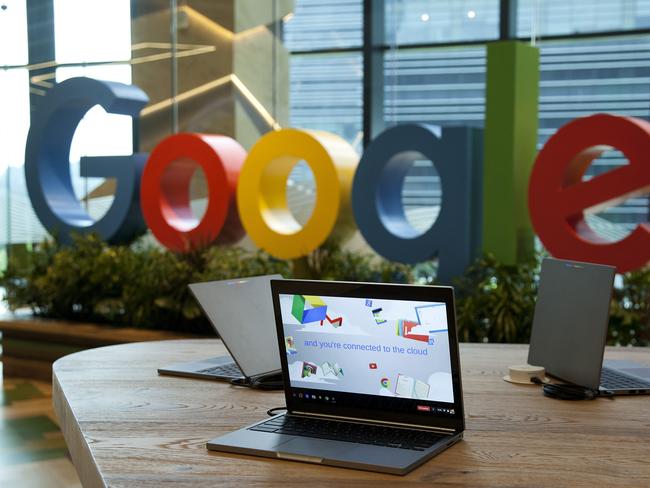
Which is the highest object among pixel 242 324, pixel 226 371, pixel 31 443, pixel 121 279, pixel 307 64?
pixel 307 64

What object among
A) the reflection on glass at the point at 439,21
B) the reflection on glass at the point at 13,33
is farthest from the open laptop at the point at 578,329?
the reflection on glass at the point at 13,33

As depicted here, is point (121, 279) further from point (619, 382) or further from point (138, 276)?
point (619, 382)

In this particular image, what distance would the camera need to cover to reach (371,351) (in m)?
2.01

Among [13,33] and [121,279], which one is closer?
[121,279]

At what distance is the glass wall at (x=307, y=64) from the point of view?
7668 millimetres

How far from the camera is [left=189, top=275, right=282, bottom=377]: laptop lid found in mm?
2574

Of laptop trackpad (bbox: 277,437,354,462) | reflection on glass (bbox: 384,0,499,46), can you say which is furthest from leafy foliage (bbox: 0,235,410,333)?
laptop trackpad (bbox: 277,437,354,462)

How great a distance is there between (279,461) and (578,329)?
1029 millimetres

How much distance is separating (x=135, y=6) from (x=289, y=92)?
162cm

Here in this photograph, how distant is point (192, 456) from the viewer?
1880mm

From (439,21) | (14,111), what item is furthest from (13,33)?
(439,21)

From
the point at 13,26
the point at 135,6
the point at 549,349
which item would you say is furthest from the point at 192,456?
the point at 13,26

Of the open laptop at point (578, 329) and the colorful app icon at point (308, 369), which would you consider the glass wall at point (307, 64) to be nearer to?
the open laptop at point (578, 329)

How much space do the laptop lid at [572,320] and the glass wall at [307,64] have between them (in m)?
5.17
